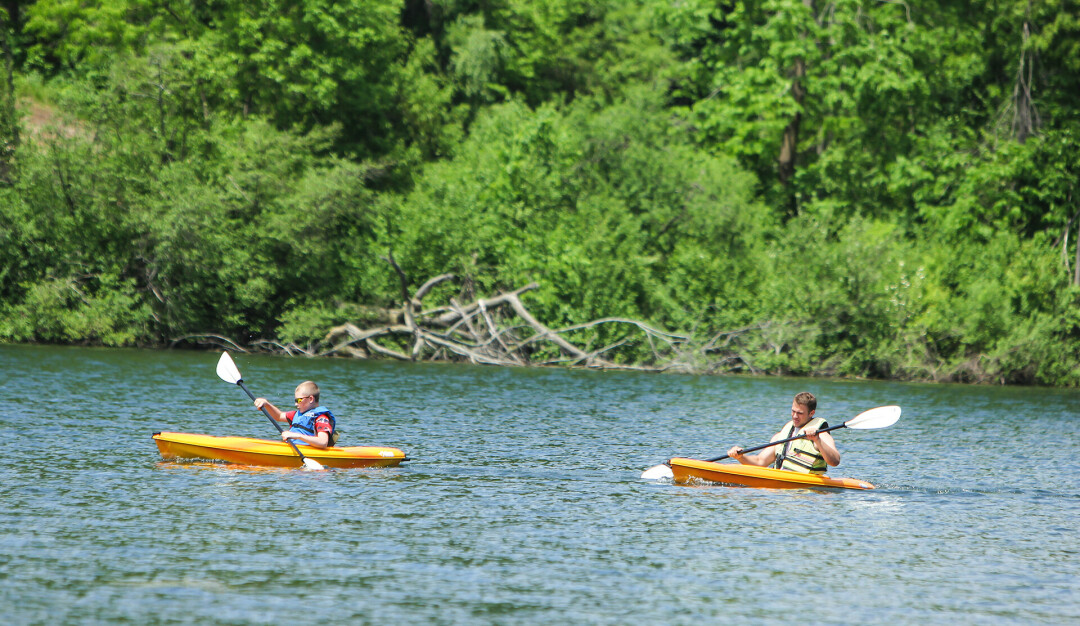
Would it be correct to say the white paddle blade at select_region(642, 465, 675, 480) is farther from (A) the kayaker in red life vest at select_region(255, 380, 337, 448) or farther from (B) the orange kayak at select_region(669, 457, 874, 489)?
(A) the kayaker in red life vest at select_region(255, 380, 337, 448)

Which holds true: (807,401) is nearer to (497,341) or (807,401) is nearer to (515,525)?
(515,525)

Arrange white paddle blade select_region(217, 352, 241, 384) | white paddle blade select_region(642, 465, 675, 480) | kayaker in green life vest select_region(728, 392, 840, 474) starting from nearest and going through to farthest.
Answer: kayaker in green life vest select_region(728, 392, 840, 474), white paddle blade select_region(642, 465, 675, 480), white paddle blade select_region(217, 352, 241, 384)

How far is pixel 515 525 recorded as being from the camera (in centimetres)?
993

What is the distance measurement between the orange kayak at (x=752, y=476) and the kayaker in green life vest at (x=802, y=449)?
16 centimetres

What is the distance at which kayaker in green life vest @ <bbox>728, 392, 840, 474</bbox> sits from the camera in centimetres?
1196

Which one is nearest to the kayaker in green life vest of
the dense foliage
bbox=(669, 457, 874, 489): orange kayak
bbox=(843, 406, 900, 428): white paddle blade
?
bbox=(669, 457, 874, 489): orange kayak

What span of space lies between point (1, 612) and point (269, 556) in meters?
2.02

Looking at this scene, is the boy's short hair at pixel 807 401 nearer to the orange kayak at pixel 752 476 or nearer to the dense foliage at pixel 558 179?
the orange kayak at pixel 752 476

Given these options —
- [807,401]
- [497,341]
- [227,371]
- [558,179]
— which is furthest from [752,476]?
[558,179]

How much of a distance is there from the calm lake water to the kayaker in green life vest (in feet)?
1.28

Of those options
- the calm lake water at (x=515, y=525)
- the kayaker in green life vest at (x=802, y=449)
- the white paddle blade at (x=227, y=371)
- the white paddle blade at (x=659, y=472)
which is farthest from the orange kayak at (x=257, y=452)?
the kayaker in green life vest at (x=802, y=449)

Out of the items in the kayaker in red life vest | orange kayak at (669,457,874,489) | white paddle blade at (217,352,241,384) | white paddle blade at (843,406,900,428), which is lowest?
orange kayak at (669,457,874,489)

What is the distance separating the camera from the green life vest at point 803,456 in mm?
12203

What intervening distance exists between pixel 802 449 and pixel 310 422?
5.24 m
